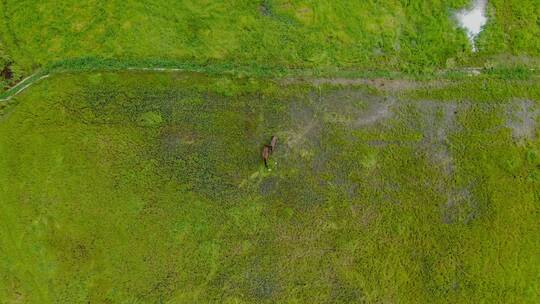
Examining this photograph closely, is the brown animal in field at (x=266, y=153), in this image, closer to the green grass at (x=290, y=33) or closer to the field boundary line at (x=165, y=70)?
the field boundary line at (x=165, y=70)

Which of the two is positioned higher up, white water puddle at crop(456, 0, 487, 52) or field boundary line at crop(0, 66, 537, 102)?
white water puddle at crop(456, 0, 487, 52)

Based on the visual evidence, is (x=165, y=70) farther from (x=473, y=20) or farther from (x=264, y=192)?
(x=473, y=20)

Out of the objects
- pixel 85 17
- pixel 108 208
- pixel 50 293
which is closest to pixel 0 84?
pixel 85 17

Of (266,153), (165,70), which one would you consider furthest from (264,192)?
(165,70)

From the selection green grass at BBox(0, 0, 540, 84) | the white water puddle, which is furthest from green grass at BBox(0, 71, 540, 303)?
the white water puddle

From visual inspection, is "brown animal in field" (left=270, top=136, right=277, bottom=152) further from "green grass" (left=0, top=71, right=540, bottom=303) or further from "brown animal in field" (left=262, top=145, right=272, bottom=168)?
Result: "green grass" (left=0, top=71, right=540, bottom=303)
